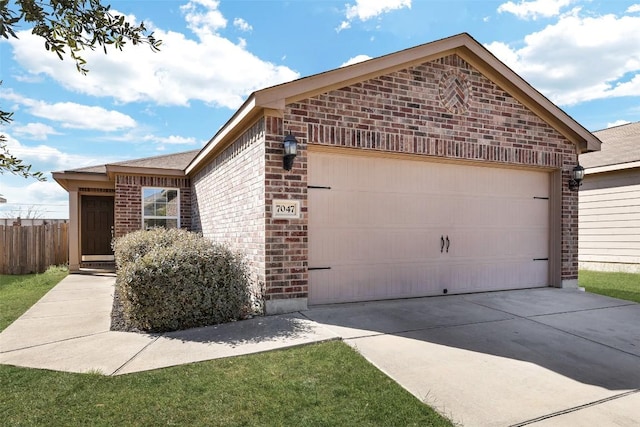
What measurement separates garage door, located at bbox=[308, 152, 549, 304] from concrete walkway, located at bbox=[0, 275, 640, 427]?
46 centimetres

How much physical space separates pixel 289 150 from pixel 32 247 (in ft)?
36.2

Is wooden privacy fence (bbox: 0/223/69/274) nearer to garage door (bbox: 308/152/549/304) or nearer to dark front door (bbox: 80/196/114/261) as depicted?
dark front door (bbox: 80/196/114/261)

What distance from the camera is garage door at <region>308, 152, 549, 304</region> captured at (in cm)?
600

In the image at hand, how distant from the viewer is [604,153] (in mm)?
12734

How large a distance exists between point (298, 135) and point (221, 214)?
3.26 m

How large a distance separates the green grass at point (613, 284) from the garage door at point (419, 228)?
139cm

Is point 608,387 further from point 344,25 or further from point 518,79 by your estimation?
point 344,25

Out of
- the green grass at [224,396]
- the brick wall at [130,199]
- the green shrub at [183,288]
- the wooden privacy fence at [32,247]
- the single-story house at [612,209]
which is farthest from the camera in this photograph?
the wooden privacy fence at [32,247]

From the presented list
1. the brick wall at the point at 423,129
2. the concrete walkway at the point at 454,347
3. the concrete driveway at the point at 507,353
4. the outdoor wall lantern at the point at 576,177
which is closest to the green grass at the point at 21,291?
the concrete walkway at the point at 454,347

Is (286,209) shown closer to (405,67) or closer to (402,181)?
(402,181)

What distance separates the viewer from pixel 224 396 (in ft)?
9.84

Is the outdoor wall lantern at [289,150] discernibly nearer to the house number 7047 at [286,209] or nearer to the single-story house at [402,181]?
the single-story house at [402,181]

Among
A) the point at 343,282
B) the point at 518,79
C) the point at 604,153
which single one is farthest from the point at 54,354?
the point at 604,153

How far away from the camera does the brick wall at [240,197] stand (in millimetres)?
5633
